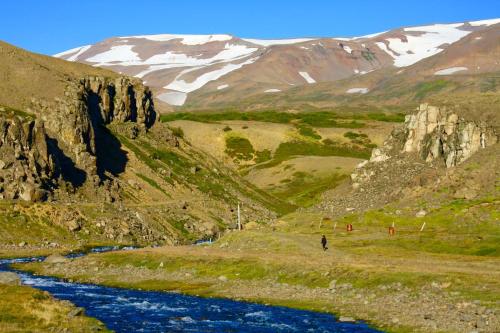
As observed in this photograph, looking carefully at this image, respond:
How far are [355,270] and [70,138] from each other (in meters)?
90.1

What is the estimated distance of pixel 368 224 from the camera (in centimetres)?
10775

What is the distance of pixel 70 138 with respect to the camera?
14600 centimetres

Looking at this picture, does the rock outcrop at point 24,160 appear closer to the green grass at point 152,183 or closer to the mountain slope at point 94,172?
the mountain slope at point 94,172

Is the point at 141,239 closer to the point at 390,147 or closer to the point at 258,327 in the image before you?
the point at 390,147

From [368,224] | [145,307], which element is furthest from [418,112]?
[145,307]

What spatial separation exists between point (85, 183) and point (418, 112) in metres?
62.8

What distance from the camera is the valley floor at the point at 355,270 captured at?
182 ft

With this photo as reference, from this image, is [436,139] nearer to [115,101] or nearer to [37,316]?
[37,316]

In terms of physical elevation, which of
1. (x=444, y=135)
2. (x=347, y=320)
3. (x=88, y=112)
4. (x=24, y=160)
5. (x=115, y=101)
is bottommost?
(x=347, y=320)

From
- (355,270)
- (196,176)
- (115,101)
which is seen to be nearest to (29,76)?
(115,101)

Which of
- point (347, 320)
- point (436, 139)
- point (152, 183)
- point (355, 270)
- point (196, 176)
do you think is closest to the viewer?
point (347, 320)

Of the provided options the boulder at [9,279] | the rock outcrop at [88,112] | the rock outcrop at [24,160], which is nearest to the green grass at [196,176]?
the rock outcrop at [88,112]

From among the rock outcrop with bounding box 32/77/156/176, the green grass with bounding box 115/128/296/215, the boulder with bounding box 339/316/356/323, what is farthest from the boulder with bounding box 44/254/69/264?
the green grass with bounding box 115/128/296/215

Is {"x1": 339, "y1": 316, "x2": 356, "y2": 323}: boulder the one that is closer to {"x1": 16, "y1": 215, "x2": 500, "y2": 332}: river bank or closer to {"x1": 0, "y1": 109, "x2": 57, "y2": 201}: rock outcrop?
{"x1": 16, "y1": 215, "x2": 500, "y2": 332}: river bank
